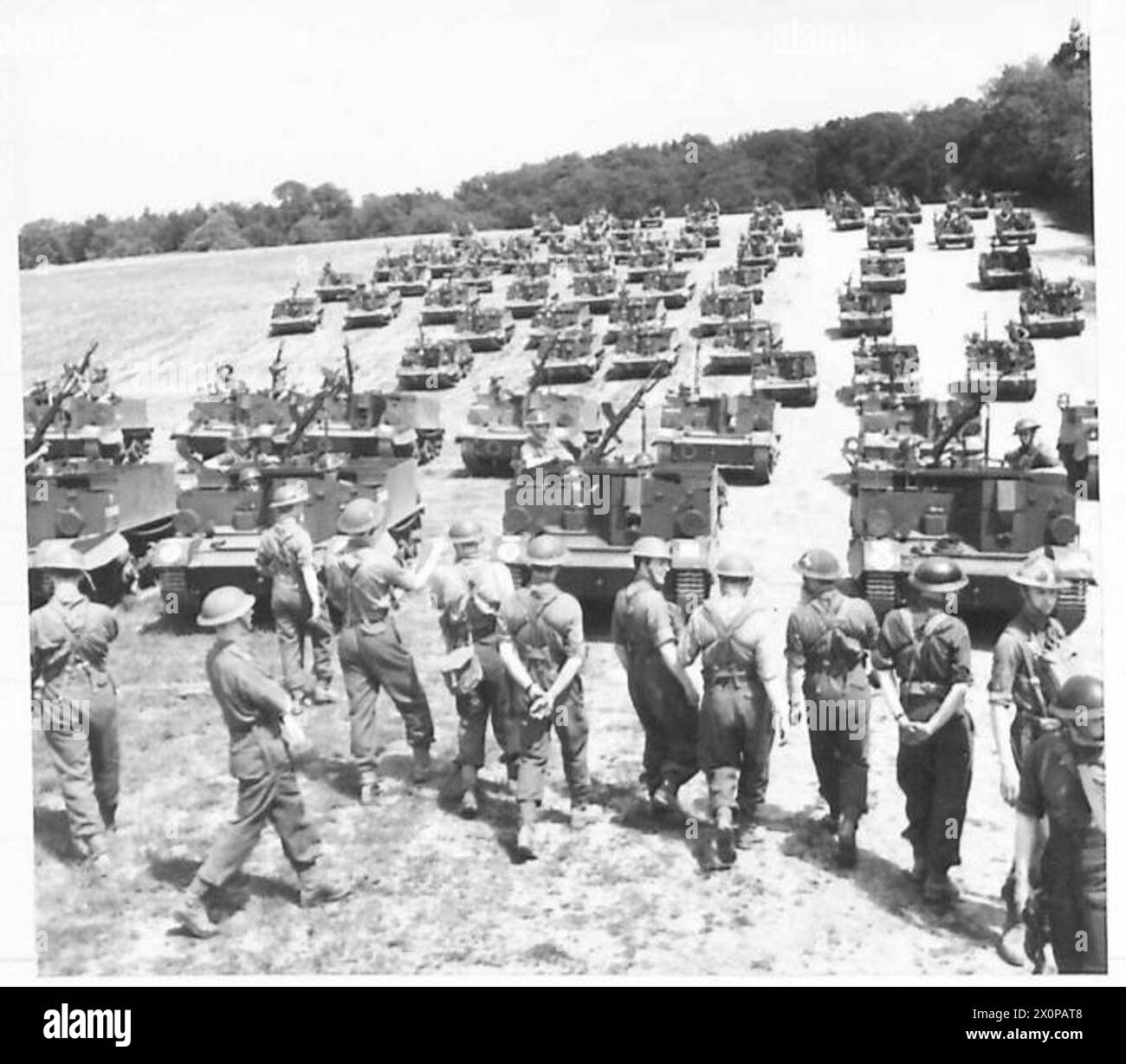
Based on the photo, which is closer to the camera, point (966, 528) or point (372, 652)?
point (372, 652)

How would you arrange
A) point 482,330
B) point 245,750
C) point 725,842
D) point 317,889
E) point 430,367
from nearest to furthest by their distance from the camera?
point 245,750
point 317,889
point 725,842
point 430,367
point 482,330

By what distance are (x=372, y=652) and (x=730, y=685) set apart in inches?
85.6

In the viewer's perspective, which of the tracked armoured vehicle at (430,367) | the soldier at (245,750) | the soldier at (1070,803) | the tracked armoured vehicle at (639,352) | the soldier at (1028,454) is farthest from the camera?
the tracked armoured vehicle at (639,352)

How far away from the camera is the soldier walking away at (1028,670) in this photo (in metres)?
6.65

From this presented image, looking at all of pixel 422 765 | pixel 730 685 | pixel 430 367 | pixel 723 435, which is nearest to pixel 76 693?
pixel 422 765

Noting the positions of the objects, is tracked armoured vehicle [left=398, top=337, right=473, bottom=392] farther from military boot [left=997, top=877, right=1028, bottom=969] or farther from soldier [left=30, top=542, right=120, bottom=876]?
military boot [left=997, top=877, right=1028, bottom=969]

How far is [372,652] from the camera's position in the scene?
817 cm

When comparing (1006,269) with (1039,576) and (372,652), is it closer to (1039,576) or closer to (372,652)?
(1039,576)

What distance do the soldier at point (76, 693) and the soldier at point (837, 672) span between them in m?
3.68

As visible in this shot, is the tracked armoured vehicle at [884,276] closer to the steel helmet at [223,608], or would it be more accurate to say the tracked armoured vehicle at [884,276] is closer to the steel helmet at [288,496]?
the steel helmet at [288,496]

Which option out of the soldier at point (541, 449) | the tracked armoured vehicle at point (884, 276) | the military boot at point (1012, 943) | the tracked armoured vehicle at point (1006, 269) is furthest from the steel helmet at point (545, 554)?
the tracked armoured vehicle at point (1006, 269)

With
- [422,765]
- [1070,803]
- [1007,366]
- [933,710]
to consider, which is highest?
[1007,366]
